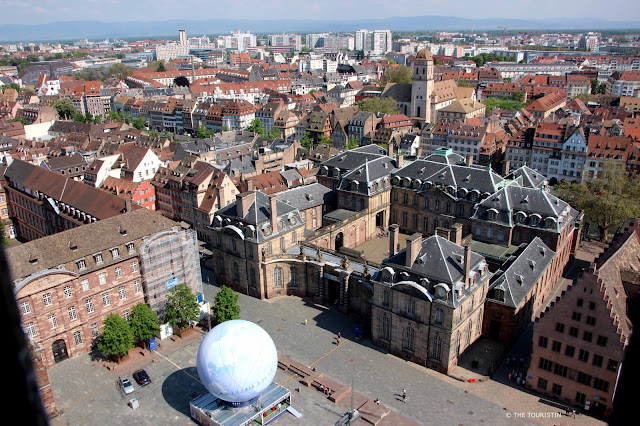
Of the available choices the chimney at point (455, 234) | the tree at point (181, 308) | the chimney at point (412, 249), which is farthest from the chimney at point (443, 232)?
the tree at point (181, 308)

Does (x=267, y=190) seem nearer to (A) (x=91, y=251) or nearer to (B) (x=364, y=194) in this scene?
(B) (x=364, y=194)

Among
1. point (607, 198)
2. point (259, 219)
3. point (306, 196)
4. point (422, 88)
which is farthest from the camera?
point (422, 88)

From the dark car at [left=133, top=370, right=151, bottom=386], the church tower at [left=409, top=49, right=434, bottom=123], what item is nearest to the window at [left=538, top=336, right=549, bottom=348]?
the dark car at [left=133, top=370, right=151, bottom=386]

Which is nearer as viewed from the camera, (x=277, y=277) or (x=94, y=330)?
(x=94, y=330)

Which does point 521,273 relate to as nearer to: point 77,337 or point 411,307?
point 411,307

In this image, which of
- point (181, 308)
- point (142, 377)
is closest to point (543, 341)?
point (181, 308)

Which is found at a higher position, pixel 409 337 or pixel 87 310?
pixel 87 310

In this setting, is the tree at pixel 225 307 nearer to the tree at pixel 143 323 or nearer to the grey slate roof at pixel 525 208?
the tree at pixel 143 323

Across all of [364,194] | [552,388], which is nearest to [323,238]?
[364,194]
